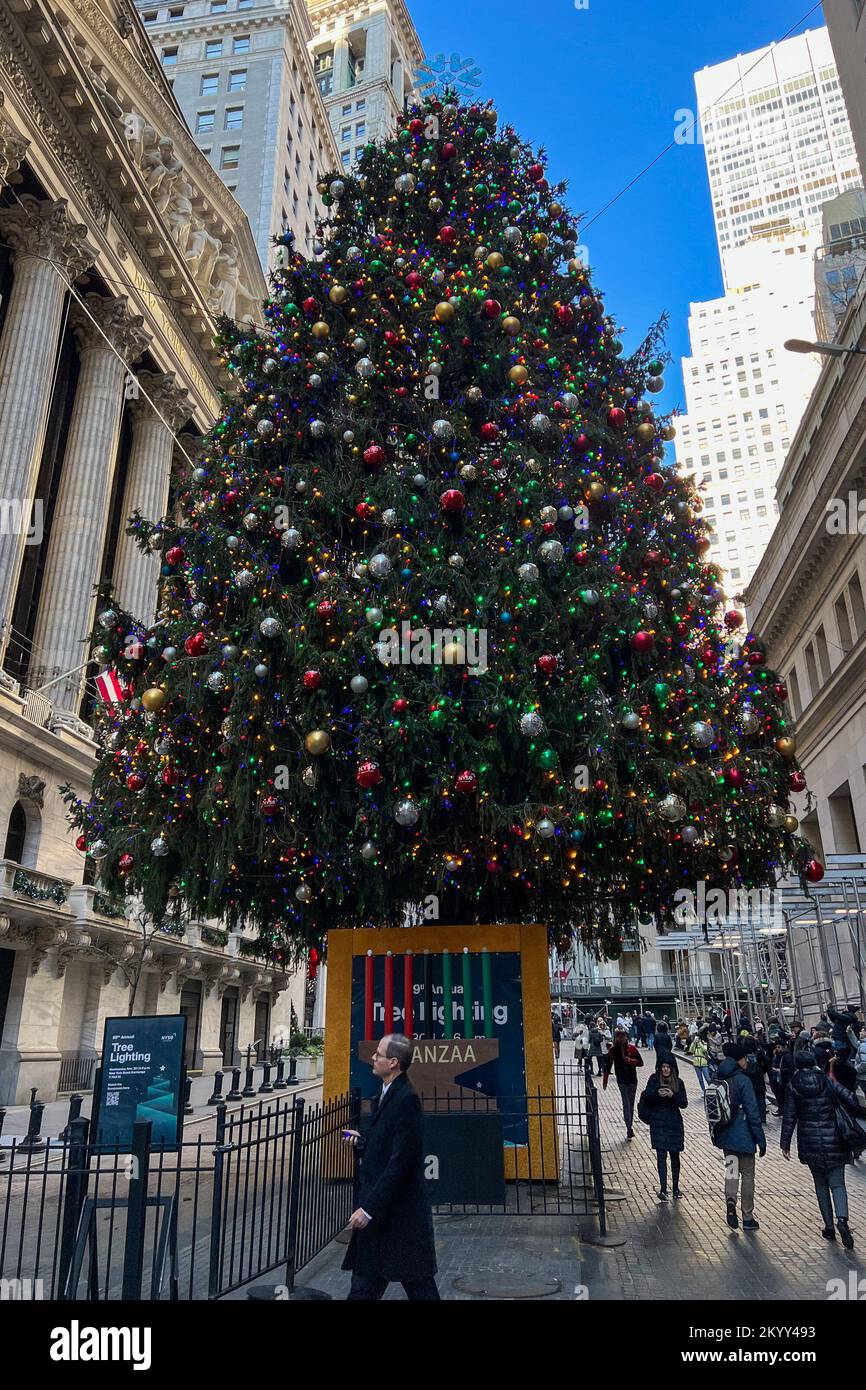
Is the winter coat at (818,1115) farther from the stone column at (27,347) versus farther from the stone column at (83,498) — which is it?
the stone column at (83,498)

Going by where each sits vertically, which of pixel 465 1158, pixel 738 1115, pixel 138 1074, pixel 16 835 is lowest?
pixel 465 1158

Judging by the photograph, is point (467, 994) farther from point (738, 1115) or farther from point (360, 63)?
point (360, 63)

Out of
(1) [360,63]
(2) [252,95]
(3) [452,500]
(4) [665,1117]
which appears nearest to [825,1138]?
(4) [665,1117]

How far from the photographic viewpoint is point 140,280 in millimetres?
35875

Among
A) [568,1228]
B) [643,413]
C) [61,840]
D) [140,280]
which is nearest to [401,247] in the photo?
[643,413]

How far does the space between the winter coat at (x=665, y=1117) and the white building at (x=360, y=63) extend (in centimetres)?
9269

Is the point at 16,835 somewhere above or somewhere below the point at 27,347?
below

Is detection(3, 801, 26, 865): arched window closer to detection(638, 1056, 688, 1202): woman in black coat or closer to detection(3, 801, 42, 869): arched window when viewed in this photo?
detection(3, 801, 42, 869): arched window

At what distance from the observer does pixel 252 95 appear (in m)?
64.0

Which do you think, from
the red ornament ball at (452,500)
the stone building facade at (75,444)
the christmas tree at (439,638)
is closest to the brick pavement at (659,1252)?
the christmas tree at (439,638)

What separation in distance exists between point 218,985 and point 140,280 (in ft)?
95.1

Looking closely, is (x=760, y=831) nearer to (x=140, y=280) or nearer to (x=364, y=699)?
(x=364, y=699)

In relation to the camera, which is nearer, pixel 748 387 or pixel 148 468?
pixel 148 468

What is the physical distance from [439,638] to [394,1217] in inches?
258
